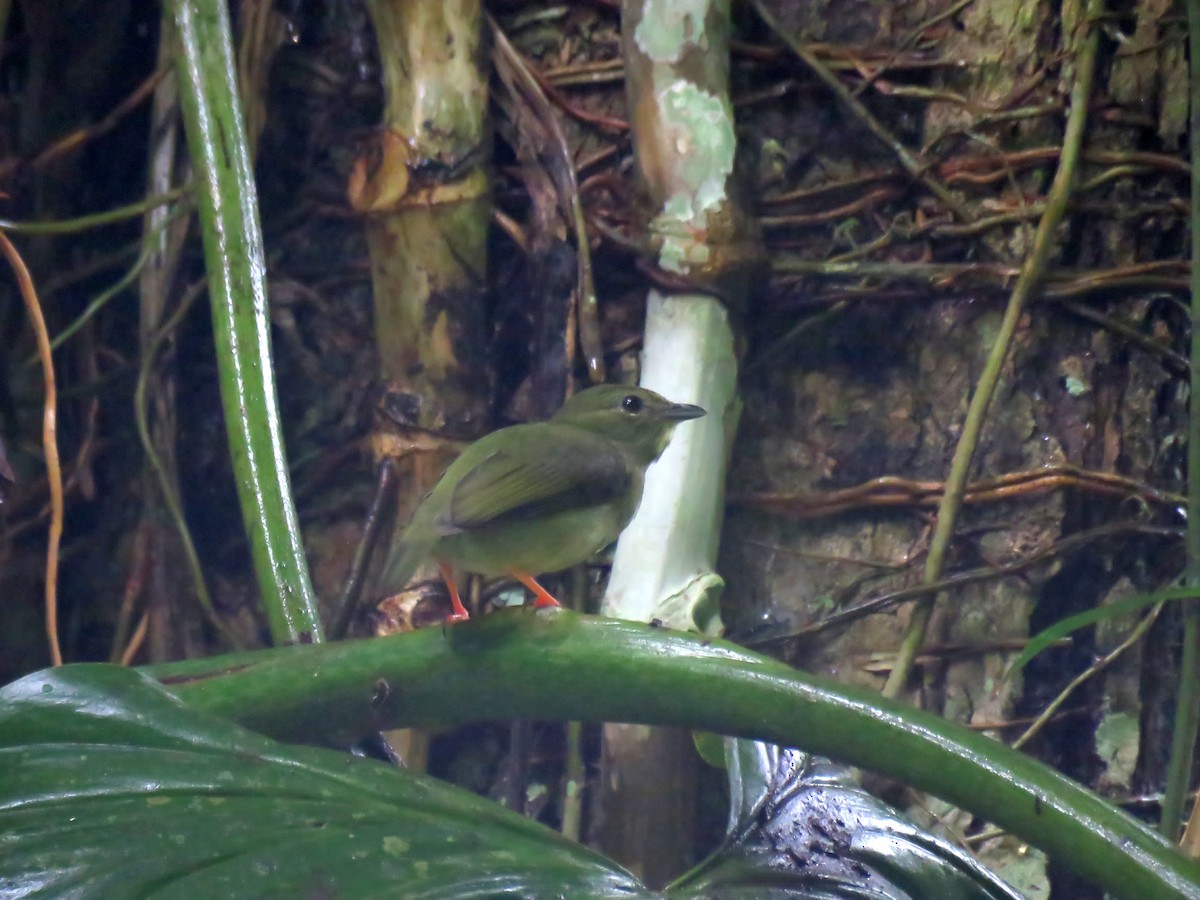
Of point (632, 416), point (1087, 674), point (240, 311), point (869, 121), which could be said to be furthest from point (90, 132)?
point (1087, 674)

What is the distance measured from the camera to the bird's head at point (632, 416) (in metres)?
1.73

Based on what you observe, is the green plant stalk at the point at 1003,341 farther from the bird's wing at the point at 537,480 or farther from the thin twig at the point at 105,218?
the thin twig at the point at 105,218

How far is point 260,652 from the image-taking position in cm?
119

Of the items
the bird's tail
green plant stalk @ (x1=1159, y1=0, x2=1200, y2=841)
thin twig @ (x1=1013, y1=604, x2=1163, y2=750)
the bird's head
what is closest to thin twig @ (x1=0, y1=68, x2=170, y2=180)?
the bird's head

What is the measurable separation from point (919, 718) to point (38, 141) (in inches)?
75.3

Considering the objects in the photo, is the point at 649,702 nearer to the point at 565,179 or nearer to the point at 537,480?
the point at 537,480

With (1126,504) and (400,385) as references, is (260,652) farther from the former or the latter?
(1126,504)

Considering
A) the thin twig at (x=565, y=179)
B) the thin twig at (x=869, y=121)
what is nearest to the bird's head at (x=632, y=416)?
the thin twig at (x=565, y=179)

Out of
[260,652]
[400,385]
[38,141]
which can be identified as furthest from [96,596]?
[260,652]

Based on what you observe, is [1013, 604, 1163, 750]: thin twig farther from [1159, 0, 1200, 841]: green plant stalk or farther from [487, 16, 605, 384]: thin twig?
[487, 16, 605, 384]: thin twig

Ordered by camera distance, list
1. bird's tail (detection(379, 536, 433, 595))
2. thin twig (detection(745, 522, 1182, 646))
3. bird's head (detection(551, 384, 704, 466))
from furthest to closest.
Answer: thin twig (detection(745, 522, 1182, 646)), bird's head (detection(551, 384, 704, 466)), bird's tail (detection(379, 536, 433, 595))

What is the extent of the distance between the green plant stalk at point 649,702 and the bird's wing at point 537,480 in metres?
0.31

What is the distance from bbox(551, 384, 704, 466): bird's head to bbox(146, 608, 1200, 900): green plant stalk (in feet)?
1.92

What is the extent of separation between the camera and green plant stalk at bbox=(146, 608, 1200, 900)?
986 mm
